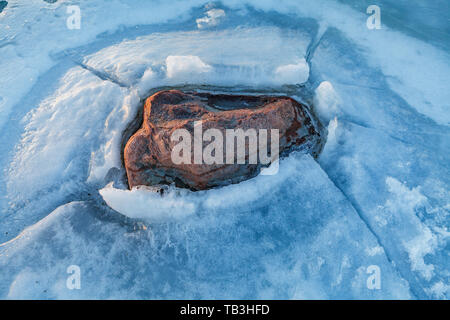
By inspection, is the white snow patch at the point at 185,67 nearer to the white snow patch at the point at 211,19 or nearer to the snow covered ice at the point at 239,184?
the snow covered ice at the point at 239,184

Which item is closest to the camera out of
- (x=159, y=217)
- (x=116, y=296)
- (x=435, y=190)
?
(x=116, y=296)

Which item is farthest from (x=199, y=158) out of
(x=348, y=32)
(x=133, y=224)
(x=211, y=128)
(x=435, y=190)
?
(x=348, y=32)

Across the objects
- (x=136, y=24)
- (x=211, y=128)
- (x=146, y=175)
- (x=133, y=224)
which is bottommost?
(x=133, y=224)

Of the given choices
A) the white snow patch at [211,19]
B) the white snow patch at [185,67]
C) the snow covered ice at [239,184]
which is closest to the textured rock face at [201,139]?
the snow covered ice at [239,184]

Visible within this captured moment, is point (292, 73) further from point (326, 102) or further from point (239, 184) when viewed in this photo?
point (239, 184)

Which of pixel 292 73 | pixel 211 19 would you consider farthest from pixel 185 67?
pixel 292 73

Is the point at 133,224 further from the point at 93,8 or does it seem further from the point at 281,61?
the point at 93,8
